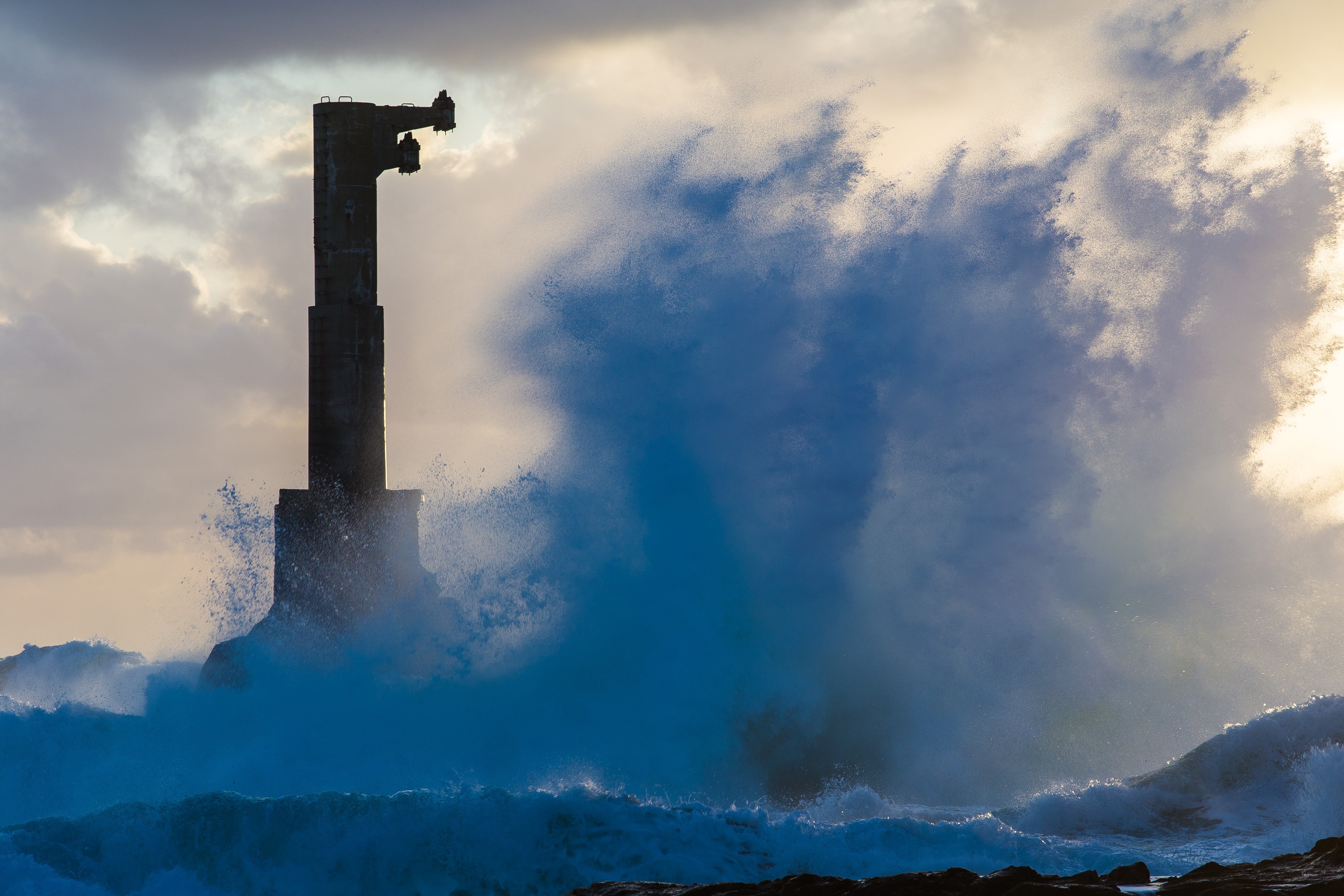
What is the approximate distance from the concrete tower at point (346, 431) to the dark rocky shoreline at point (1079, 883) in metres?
13.7

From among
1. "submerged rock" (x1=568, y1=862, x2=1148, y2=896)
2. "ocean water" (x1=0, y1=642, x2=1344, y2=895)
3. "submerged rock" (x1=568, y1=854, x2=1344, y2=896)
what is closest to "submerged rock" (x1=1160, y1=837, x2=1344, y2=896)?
"submerged rock" (x1=568, y1=854, x2=1344, y2=896)

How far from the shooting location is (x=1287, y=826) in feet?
54.0

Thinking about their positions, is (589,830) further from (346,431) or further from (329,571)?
(346,431)

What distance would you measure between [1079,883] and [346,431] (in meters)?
17.9

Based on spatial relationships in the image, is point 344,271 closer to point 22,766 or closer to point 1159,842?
point 22,766

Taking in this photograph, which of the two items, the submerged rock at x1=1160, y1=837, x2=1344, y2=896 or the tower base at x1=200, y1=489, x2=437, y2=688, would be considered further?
the tower base at x1=200, y1=489, x2=437, y2=688

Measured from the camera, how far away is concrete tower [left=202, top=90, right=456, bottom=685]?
74.8ft

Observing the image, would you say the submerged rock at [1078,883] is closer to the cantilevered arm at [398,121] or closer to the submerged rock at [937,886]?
the submerged rock at [937,886]

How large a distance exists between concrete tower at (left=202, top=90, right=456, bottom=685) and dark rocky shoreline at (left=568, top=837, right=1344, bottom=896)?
45.0 feet

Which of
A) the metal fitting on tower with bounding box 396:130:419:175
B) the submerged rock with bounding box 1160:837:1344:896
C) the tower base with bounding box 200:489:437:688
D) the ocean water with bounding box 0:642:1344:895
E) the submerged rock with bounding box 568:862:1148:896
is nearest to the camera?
the submerged rock with bounding box 568:862:1148:896

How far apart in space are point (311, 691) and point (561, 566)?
5152 mm

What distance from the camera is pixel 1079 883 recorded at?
29.1 ft

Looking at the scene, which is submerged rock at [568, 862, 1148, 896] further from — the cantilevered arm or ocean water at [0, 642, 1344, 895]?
the cantilevered arm

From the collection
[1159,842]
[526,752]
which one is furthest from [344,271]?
[1159,842]
